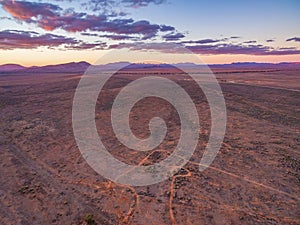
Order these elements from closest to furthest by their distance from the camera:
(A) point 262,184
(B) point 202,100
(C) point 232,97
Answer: (A) point 262,184 → (B) point 202,100 → (C) point 232,97

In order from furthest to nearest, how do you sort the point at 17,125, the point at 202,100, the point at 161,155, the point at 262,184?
the point at 202,100, the point at 17,125, the point at 161,155, the point at 262,184

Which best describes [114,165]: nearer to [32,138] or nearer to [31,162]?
[31,162]

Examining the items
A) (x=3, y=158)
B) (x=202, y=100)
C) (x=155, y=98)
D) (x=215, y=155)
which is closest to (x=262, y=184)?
(x=215, y=155)

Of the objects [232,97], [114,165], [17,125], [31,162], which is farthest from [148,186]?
[232,97]

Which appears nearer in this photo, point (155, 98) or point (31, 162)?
point (31, 162)

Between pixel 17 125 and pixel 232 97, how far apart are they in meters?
18.6

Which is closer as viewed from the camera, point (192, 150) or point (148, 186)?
point (148, 186)

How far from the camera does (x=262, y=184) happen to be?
9.30 m

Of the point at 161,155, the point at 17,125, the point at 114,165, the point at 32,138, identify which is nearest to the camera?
the point at 114,165

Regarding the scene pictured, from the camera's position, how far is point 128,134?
49.3 feet

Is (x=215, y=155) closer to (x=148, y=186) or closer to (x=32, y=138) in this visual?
(x=148, y=186)

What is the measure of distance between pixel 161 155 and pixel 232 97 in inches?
594

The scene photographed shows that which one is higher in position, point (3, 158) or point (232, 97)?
point (3, 158)

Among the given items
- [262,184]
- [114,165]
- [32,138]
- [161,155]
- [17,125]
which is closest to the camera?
[262,184]
